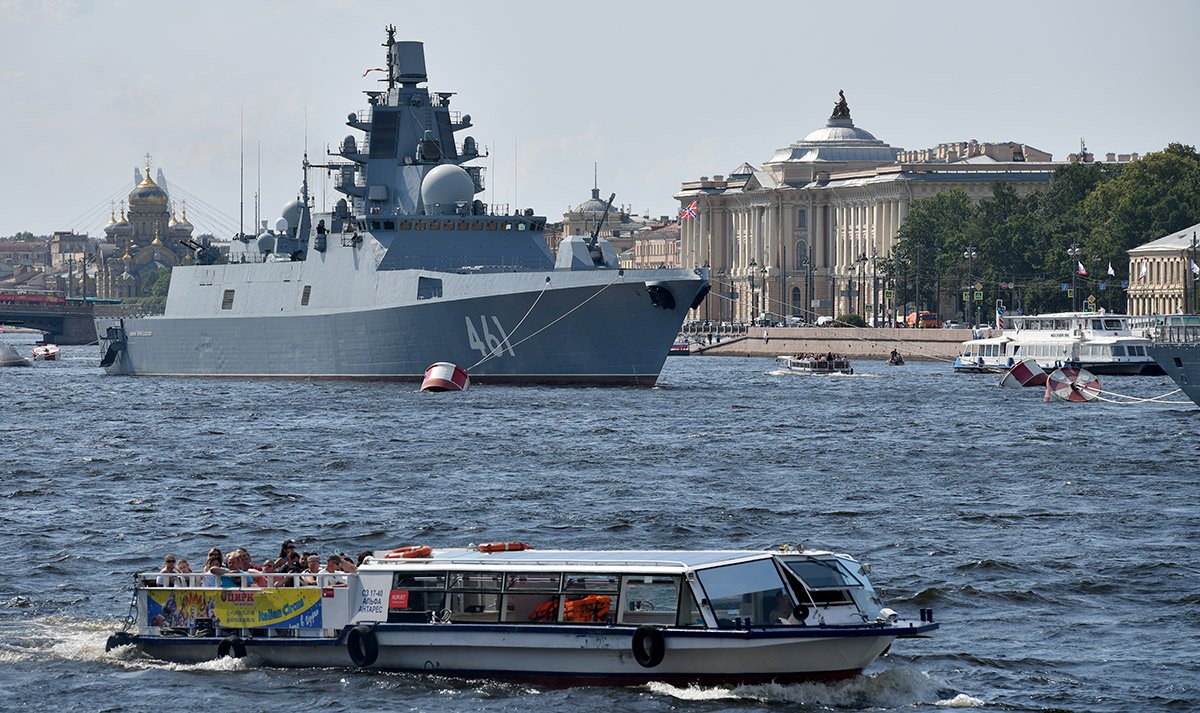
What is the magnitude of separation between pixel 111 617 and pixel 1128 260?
419 ft

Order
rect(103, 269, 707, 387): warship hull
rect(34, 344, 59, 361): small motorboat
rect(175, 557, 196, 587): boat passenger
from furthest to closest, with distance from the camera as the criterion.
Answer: rect(34, 344, 59, 361): small motorboat, rect(103, 269, 707, 387): warship hull, rect(175, 557, 196, 587): boat passenger

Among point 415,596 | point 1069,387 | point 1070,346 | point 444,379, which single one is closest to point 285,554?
point 415,596

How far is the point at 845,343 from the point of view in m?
154

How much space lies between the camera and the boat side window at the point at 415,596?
27688mm

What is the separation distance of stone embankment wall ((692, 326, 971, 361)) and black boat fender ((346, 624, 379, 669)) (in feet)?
370

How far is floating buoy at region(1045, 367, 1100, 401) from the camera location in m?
88.1

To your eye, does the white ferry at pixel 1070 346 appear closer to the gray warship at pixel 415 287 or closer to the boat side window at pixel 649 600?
the gray warship at pixel 415 287

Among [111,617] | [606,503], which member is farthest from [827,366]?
[111,617]

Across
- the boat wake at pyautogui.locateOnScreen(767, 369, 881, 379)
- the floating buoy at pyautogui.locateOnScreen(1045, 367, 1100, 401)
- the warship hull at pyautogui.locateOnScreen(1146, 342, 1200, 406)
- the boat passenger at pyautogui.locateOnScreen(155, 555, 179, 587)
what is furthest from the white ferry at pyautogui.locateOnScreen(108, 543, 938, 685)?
the boat wake at pyautogui.locateOnScreen(767, 369, 881, 379)

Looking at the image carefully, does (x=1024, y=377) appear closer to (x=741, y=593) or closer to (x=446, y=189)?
(x=446, y=189)

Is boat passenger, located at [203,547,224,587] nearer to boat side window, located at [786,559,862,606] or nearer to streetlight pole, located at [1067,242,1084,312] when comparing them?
boat side window, located at [786,559,862,606]

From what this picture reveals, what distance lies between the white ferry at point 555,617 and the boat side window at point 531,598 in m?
0.02

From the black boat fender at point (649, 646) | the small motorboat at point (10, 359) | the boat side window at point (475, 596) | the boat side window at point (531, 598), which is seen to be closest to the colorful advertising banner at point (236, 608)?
the boat side window at point (475, 596)

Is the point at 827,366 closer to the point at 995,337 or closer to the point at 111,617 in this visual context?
the point at 995,337
